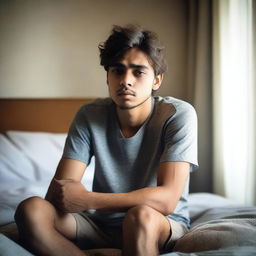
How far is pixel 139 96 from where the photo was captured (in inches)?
50.7

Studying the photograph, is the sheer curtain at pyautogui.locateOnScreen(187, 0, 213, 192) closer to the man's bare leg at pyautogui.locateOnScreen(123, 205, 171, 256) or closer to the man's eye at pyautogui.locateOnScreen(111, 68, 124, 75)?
the man's eye at pyautogui.locateOnScreen(111, 68, 124, 75)

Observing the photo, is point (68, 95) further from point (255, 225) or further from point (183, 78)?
point (255, 225)

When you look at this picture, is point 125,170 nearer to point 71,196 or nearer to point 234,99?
point 71,196

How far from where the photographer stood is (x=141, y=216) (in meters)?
0.93

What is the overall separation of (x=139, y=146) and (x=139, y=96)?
206 mm

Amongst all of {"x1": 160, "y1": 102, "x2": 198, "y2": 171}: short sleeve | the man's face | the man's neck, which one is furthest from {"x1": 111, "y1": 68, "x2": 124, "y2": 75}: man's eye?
{"x1": 160, "y1": 102, "x2": 198, "y2": 171}: short sleeve

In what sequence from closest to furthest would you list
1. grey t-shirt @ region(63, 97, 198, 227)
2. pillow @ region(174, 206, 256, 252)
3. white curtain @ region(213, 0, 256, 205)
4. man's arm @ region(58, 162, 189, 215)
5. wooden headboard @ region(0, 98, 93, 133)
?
pillow @ region(174, 206, 256, 252)
man's arm @ region(58, 162, 189, 215)
grey t-shirt @ region(63, 97, 198, 227)
white curtain @ region(213, 0, 256, 205)
wooden headboard @ region(0, 98, 93, 133)

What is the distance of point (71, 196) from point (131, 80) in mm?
527

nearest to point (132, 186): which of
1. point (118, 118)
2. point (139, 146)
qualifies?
point (139, 146)

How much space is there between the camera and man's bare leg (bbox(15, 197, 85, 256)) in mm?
973

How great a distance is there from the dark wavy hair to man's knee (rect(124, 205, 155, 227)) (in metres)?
0.64

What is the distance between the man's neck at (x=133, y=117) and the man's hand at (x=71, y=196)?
366mm

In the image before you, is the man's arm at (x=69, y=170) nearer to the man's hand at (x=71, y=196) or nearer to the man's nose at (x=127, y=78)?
the man's hand at (x=71, y=196)

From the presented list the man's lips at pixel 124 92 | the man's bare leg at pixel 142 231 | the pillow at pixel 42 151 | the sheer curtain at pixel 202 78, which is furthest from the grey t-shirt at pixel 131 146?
the sheer curtain at pixel 202 78
